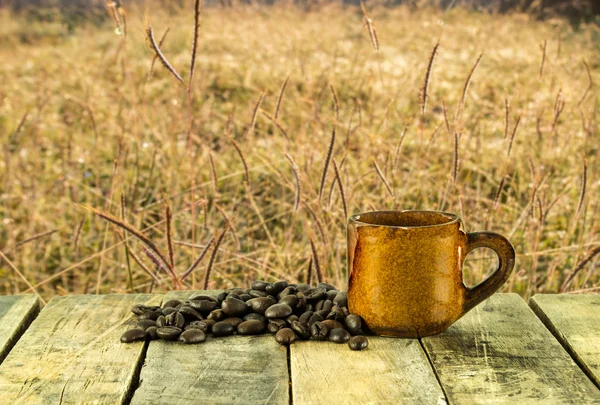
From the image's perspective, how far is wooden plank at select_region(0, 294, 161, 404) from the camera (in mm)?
900

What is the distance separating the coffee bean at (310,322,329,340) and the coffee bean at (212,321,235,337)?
124 mm

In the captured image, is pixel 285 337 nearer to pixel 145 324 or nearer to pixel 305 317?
pixel 305 317

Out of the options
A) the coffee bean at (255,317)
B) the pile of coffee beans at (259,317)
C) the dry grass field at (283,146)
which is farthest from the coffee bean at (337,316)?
the dry grass field at (283,146)

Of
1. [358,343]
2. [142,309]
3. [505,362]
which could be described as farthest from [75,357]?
[505,362]

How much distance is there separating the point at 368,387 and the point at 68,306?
584 mm

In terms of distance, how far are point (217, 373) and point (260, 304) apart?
215 millimetres

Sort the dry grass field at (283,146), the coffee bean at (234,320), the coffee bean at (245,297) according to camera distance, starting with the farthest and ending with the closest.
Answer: the dry grass field at (283,146) → the coffee bean at (245,297) → the coffee bean at (234,320)

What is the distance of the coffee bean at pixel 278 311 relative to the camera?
1.12 m

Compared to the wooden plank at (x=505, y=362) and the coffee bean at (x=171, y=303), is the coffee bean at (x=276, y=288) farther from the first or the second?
the wooden plank at (x=505, y=362)

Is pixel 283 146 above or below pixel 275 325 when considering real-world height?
above

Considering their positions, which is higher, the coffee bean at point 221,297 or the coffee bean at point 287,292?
the coffee bean at point 287,292

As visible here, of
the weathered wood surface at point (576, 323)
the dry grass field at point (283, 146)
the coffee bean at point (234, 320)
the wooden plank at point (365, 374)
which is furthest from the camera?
the dry grass field at point (283, 146)

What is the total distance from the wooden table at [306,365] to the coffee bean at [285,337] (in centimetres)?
1

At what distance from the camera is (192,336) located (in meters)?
1.06
